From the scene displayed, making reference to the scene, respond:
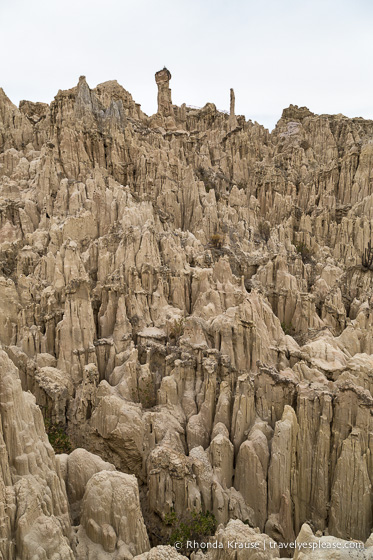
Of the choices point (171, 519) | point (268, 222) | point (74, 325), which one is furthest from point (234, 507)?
point (268, 222)

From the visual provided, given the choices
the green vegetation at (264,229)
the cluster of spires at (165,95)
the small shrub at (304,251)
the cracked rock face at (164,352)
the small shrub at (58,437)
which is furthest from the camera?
the cluster of spires at (165,95)

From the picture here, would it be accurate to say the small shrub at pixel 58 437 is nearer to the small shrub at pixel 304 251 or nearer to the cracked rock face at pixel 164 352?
the cracked rock face at pixel 164 352

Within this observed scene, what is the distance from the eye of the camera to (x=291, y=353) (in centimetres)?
2020

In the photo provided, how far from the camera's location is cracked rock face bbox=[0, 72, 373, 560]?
36.0ft

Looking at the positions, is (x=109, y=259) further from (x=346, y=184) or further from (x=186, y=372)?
(x=346, y=184)

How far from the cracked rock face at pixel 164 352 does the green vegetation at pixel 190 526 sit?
244 mm

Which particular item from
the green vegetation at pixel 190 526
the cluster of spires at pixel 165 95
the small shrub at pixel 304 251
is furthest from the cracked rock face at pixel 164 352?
the cluster of spires at pixel 165 95

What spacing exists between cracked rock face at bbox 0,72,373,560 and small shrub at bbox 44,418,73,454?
0.32 m

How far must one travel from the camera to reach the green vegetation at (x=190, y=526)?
13.6 metres

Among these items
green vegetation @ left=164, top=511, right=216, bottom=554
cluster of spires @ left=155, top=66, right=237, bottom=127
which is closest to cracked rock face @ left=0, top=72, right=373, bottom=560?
green vegetation @ left=164, top=511, right=216, bottom=554

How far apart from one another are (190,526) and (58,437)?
6.40m

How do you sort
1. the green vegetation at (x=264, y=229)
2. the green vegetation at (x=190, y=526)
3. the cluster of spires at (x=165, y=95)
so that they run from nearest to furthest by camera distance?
the green vegetation at (x=190, y=526), the green vegetation at (x=264, y=229), the cluster of spires at (x=165, y=95)

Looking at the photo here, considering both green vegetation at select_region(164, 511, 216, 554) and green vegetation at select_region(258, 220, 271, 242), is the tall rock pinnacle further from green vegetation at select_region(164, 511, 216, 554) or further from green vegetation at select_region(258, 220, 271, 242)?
green vegetation at select_region(164, 511, 216, 554)

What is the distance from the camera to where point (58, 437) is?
16875 millimetres
